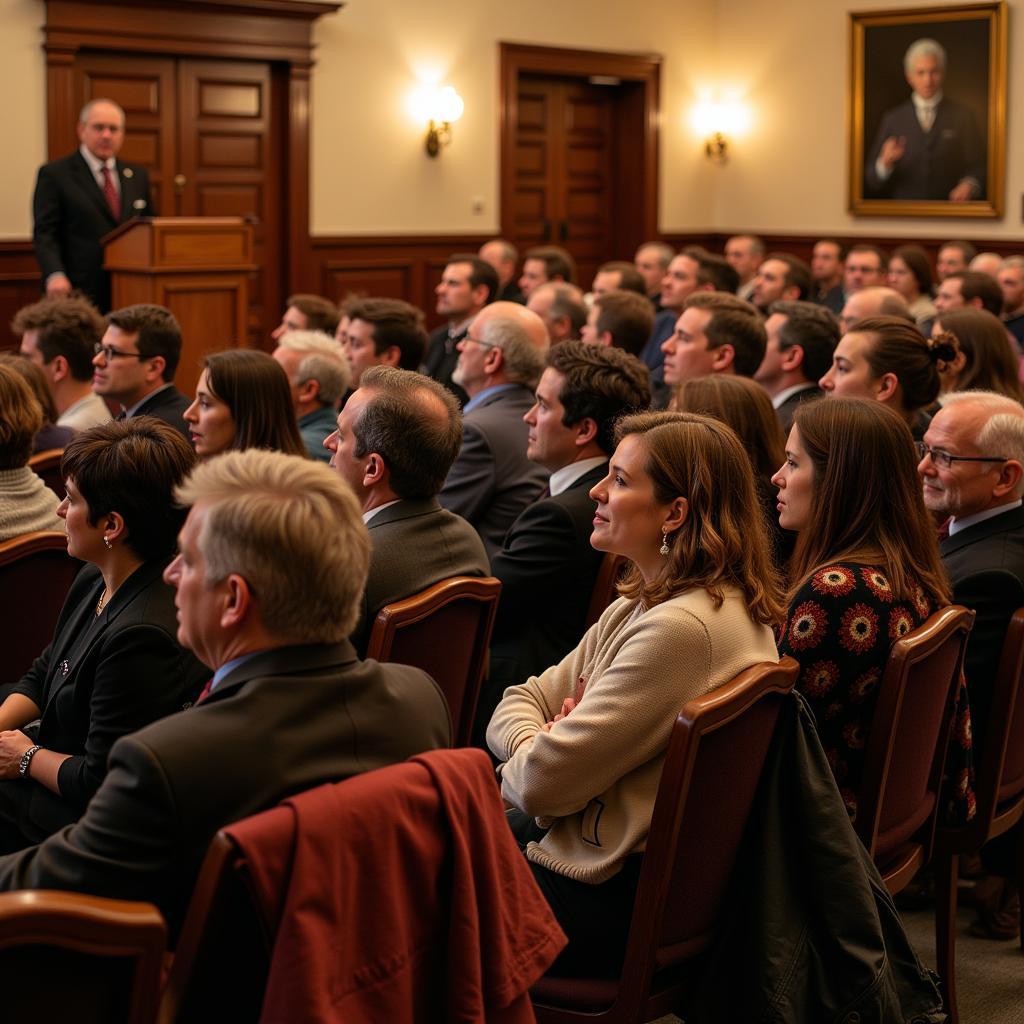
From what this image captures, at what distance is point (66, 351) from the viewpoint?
5258mm

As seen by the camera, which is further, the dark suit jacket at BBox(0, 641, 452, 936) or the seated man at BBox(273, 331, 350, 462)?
the seated man at BBox(273, 331, 350, 462)

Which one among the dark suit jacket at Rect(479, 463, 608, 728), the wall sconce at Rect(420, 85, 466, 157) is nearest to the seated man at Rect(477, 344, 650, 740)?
the dark suit jacket at Rect(479, 463, 608, 728)

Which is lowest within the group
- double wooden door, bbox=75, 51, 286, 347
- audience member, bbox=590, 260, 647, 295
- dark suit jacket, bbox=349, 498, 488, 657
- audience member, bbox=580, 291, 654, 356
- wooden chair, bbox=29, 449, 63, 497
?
dark suit jacket, bbox=349, 498, 488, 657

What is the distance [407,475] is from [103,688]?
97 cm

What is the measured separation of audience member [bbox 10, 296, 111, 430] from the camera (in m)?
5.23

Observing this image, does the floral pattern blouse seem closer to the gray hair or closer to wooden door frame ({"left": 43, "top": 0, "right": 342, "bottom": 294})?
the gray hair

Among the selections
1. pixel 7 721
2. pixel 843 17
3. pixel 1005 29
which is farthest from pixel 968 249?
pixel 7 721

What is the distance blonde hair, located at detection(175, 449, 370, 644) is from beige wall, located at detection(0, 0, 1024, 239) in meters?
7.81

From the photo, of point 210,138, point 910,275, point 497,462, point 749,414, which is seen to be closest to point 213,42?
point 210,138

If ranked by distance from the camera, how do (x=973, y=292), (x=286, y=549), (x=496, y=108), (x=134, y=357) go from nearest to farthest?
(x=286, y=549), (x=134, y=357), (x=973, y=292), (x=496, y=108)

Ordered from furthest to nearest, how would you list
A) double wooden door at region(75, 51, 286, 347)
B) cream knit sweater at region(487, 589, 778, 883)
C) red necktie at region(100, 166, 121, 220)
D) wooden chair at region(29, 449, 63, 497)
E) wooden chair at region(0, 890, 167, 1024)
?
double wooden door at region(75, 51, 286, 347) → red necktie at region(100, 166, 121, 220) → wooden chair at region(29, 449, 63, 497) → cream knit sweater at region(487, 589, 778, 883) → wooden chair at region(0, 890, 167, 1024)

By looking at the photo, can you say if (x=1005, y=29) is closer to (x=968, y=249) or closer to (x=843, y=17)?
(x=843, y=17)

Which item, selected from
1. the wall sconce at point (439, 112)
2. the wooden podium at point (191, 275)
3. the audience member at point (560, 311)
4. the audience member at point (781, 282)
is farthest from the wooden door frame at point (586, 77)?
the audience member at point (560, 311)

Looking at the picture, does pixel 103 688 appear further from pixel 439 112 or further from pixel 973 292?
pixel 439 112
